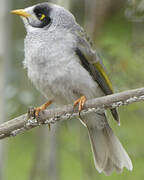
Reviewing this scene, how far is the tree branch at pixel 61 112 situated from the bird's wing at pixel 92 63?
0.51 metres

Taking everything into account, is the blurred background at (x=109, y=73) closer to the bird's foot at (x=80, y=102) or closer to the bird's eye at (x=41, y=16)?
the bird's eye at (x=41, y=16)

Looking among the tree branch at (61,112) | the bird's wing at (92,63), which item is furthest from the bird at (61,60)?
the tree branch at (61,112)

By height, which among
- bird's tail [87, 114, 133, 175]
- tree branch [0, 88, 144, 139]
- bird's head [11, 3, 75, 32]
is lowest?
Result: bird's tail [87, 114, 133, 175]

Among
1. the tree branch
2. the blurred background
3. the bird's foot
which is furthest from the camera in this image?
the blurred background

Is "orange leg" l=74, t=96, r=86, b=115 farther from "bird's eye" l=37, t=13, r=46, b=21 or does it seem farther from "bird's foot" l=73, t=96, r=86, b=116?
"bird's eye" l=37, t=13, r=46, b=21

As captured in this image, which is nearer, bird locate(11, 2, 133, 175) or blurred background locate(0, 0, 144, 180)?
bird locate(11, 2, 133, 175)

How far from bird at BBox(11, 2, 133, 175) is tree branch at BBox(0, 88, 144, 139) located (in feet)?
0.58

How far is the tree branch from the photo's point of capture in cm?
367

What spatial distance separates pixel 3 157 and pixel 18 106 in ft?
2.89

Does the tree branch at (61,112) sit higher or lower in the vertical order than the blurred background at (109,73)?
higher

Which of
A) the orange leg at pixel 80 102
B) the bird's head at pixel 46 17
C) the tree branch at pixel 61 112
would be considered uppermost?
the bird's head at pixel 46 17

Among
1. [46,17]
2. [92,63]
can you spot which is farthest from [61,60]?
[46,17]

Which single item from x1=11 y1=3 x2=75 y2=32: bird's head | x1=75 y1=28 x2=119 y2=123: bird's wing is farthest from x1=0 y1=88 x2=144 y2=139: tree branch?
x1=11 y1=3 x2=75 y2=32: bird's head

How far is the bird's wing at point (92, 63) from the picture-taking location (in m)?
4.30
